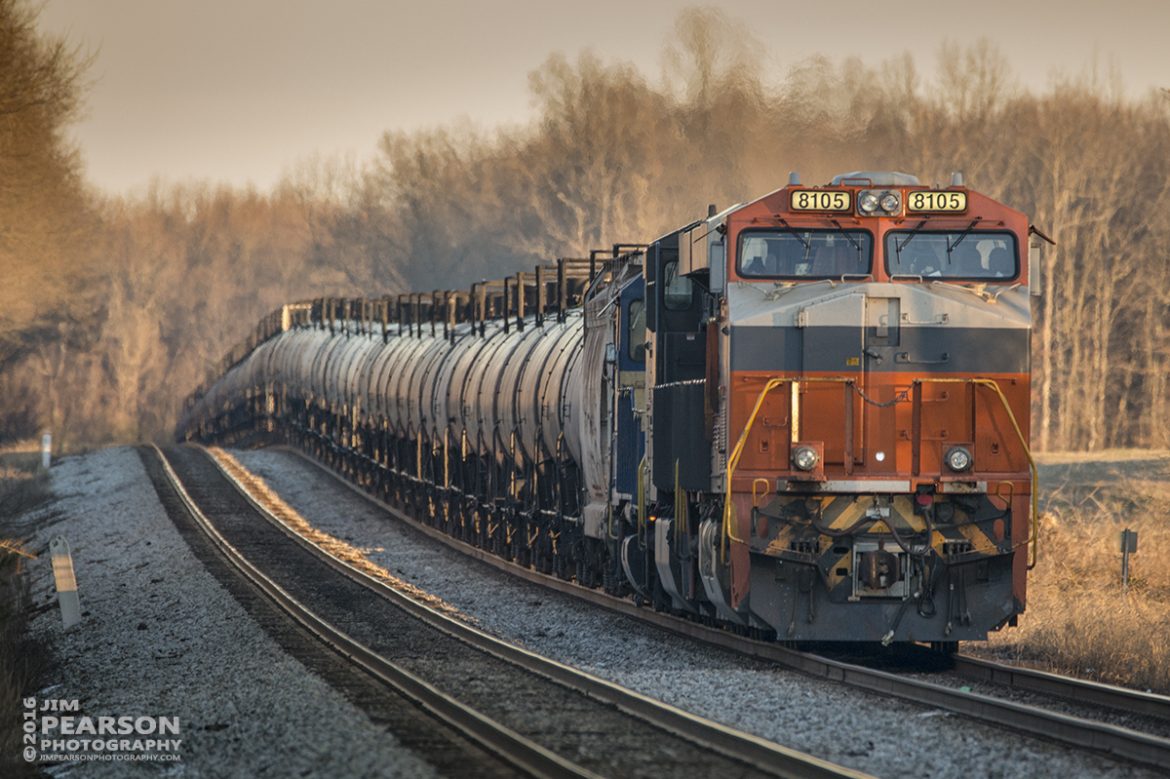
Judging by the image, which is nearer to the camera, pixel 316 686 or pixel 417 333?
pixel 316 686

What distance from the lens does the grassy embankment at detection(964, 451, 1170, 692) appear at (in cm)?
1370

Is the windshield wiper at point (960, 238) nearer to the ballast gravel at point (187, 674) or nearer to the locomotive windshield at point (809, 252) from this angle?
the locomotive windshield at point (809, 252)

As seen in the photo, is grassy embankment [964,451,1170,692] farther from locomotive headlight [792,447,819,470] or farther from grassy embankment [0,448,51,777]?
grassy embankment [0,448,51,777]

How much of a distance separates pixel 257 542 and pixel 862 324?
645 inches

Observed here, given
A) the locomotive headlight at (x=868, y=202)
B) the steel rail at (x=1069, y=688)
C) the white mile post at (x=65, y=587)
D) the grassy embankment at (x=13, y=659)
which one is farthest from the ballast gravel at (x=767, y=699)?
the white mile post at (x=65, y=587)

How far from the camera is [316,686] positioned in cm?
1229

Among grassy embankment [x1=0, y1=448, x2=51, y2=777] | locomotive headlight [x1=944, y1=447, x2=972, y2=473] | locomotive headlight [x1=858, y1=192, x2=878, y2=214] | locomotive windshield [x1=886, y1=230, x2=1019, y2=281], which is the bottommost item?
grassy embankment [x1=0, y1=448, x2=51, y2=777]

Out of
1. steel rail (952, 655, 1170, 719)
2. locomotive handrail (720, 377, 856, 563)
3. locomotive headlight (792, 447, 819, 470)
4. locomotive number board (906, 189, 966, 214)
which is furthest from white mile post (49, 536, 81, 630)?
locomotive number board (906, 189, 966, 214)

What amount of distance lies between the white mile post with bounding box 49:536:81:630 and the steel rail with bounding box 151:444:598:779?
227 centimetres

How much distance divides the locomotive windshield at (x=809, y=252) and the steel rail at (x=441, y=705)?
4344 millimetres

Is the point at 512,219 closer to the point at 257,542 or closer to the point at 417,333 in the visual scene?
the point at 417,333

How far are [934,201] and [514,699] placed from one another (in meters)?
5.32

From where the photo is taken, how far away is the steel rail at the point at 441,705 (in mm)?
9070

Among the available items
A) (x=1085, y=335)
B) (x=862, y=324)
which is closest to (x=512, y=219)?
(x=1085, y=335)
